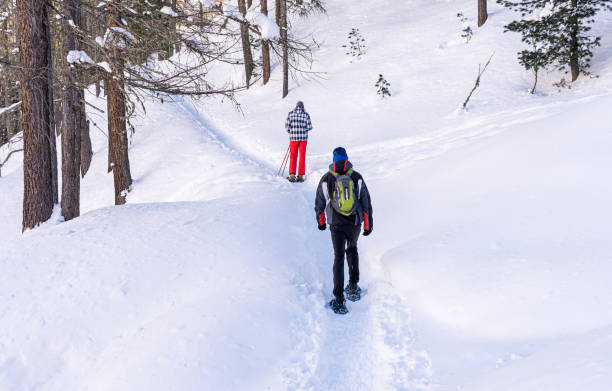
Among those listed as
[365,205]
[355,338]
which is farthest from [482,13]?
[355,338]

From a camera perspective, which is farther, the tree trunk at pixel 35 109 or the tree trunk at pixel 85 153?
the tree trunk at pixel 85 153

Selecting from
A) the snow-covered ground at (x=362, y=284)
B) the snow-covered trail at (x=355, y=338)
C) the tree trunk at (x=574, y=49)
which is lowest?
the snow-covered trail at (x=355, y=338)

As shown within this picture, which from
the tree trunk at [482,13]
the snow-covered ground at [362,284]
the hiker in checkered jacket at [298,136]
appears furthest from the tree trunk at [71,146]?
the tree trunk at [482,13]

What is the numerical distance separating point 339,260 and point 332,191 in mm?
864

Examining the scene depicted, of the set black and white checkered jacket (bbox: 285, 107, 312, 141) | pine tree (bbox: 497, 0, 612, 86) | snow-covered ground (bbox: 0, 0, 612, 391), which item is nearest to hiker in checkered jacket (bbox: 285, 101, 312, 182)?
black and white checkered jacket (bbox: 285, 107, 312, 141)

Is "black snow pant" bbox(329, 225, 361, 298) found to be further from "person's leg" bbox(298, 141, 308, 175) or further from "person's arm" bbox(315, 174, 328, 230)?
"person's leg" bbox(298, 141, 308, 175)

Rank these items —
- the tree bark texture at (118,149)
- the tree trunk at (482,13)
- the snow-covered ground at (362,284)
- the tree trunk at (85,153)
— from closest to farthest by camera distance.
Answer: the snow-covered ground at (362,284), the tree bark texture at (118,149), the tree trunk at (85,153), the tree trunk at (482,13)

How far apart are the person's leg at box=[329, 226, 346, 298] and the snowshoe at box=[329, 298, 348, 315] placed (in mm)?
72

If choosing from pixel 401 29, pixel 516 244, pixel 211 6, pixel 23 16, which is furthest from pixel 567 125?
pixel 401 29

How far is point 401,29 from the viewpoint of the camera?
21625 millimetres

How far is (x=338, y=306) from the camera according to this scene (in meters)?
4.79

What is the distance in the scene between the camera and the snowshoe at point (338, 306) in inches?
187

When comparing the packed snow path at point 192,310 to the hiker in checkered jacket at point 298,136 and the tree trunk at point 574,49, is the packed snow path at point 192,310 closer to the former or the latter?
the hiker in checkered jacket at point 298,136

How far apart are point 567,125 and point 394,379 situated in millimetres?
5929
